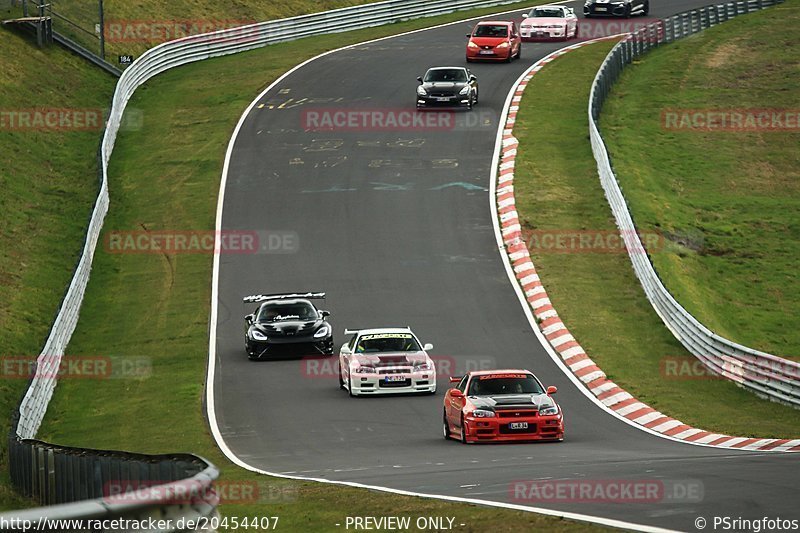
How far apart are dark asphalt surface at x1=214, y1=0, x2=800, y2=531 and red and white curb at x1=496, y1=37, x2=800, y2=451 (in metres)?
0.47

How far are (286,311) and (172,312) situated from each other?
4722mm

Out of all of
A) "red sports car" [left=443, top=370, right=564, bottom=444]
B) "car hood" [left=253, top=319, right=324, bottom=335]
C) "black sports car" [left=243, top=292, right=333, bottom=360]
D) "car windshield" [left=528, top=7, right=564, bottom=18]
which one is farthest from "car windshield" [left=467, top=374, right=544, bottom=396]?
"car windshield" [left=528, top=7, right=564, bottom=18]

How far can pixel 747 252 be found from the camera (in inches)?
1577

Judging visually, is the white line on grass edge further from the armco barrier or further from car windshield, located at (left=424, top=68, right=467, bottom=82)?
the armco barrier

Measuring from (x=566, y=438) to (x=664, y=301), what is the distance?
10478 mm

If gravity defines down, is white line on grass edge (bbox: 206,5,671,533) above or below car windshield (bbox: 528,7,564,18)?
below

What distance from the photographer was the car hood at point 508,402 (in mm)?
21594

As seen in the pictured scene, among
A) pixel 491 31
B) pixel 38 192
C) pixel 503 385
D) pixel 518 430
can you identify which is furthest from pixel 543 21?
pixel 518 430

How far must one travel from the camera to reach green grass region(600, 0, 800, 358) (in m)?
35.8

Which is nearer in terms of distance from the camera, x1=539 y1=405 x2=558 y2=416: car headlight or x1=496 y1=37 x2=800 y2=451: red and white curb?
x1=539 y1=405 x2=558 y2=416: car headlight

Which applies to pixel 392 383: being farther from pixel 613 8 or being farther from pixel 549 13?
pixel 613 8

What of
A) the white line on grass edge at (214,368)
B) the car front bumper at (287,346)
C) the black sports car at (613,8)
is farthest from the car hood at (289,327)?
the black sports car at (613,8)

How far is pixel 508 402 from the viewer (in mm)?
21672

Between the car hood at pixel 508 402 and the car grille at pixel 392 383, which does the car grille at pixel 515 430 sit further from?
the car grille at pixel 392 383
